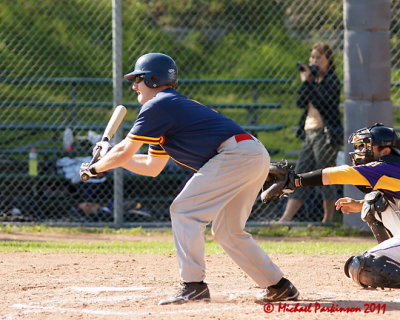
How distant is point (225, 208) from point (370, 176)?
100 cm

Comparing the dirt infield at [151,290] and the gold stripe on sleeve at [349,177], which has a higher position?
the gold stripe on sleeve at [349,177]

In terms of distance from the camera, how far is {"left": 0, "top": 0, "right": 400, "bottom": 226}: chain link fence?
921cm

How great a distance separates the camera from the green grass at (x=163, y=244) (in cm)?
691

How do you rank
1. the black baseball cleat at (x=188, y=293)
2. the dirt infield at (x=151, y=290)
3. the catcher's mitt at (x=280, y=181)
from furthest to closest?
the catcher's mitt at (x=280, y=181) < the black baseball cleat at (x=188, y=293) < the dirt infield at (x=151, y=290)

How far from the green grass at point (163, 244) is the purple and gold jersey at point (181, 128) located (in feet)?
8.57

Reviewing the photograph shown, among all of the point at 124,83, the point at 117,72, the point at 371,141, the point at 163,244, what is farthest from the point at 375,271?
the point at 124,83

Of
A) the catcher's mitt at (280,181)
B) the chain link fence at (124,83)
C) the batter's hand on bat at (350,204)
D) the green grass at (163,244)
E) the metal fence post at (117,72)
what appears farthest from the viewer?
the chain link fence at (124,83)

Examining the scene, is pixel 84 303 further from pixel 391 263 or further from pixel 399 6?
pixel 399 6

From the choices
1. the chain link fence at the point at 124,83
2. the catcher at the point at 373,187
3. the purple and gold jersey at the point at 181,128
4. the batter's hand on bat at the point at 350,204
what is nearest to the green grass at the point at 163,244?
the chain link fence at the point at 124,83

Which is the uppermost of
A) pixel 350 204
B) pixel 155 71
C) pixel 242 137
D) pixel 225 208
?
pixel 155 71

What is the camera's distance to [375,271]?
4.66 metres

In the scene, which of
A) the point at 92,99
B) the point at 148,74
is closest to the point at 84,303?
the point at 148,74

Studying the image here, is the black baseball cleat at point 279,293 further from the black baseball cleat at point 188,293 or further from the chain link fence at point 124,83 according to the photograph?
the chain link fence at point 124,83

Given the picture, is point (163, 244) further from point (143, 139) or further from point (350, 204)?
point (143, 139)
